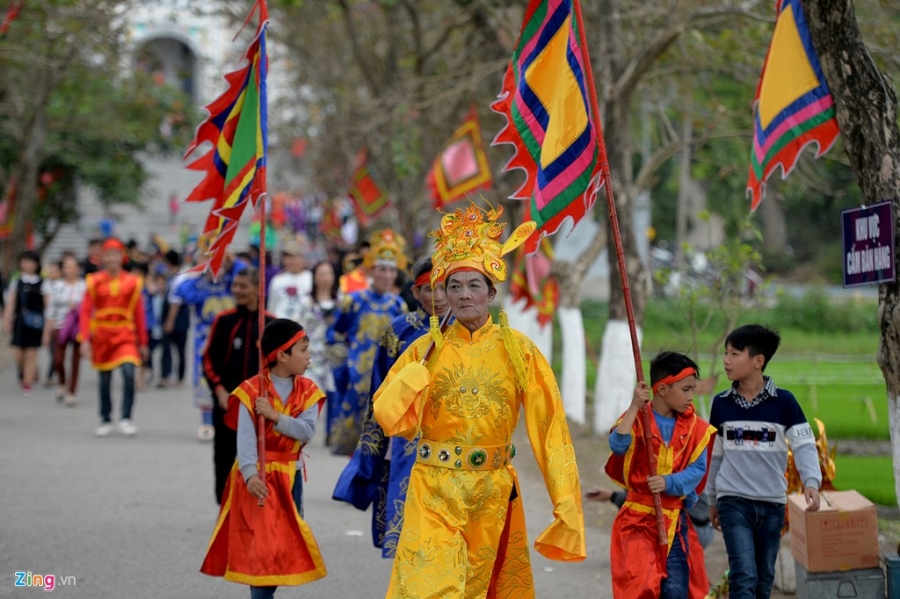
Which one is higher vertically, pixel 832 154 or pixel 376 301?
pixel 832 154

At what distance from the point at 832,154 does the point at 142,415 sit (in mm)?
8380

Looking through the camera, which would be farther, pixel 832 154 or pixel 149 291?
pixel 149 291

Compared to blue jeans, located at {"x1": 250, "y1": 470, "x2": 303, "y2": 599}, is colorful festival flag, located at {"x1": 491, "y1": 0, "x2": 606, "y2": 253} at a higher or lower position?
higher

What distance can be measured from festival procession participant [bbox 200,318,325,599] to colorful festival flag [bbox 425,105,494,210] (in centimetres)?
903

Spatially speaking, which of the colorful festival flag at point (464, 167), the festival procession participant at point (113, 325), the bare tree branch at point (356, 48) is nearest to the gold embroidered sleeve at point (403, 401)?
the festival procession participant at point (113, 325)

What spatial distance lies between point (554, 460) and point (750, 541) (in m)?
1.40

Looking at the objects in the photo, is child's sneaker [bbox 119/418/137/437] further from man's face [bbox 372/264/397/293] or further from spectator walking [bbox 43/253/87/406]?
man's face [bbox 372/264/397/293]

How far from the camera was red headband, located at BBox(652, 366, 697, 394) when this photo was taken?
5.43 metres

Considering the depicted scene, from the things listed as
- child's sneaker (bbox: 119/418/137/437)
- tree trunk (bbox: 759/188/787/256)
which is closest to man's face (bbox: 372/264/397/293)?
child's sneaker (bbox: 119/418/137/437)

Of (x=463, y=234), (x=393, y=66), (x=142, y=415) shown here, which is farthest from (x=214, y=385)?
(x=393, y=66)

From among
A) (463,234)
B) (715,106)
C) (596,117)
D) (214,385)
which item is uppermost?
(715,106)

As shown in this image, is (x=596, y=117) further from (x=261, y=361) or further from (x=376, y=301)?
(x=376, y=301)

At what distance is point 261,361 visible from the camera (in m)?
5.77

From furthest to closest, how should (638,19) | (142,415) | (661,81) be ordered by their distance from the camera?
(661,81), (142,415), (638,19)
